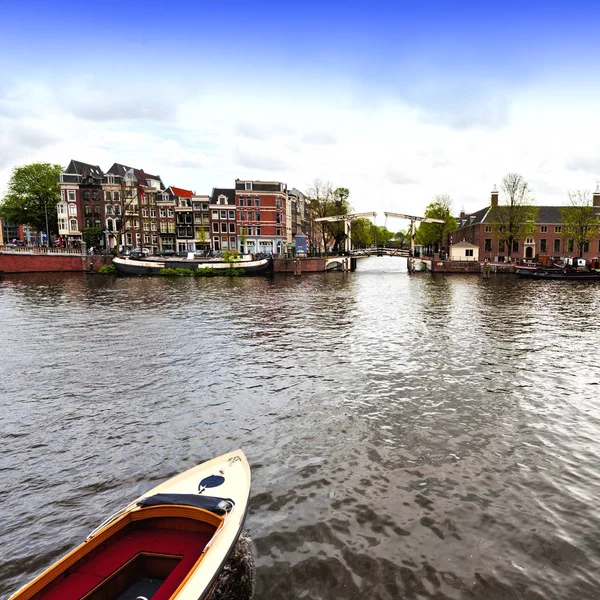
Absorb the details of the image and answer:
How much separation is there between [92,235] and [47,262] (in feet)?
59.1

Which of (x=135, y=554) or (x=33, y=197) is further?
(x=33, y=197)

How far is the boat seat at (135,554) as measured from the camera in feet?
16.9

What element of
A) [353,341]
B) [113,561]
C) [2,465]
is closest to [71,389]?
[2,465]

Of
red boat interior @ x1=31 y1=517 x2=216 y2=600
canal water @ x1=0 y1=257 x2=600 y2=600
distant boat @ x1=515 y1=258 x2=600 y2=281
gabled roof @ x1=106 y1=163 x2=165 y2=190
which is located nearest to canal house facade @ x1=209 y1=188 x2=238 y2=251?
gabled roof @ x1=106 y1=163 x2=165 y2=190

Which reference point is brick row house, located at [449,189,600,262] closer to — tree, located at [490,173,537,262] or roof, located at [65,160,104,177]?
tree, located at [490,173,537,262]

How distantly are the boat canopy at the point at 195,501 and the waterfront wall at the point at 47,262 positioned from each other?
71.8 metres

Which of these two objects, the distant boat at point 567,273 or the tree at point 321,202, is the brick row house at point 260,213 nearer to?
the tree at point 321,202

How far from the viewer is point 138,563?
5.81m

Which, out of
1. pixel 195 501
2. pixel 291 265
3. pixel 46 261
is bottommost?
pixel 195 501

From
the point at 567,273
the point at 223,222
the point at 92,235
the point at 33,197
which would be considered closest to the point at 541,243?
the point at 567,273

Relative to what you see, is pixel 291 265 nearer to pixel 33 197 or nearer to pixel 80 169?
pixel 80 169

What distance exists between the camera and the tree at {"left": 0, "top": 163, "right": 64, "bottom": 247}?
94375 millimetres

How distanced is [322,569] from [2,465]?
7866 mm

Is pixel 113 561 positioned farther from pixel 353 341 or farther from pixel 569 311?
pixel 569 311
